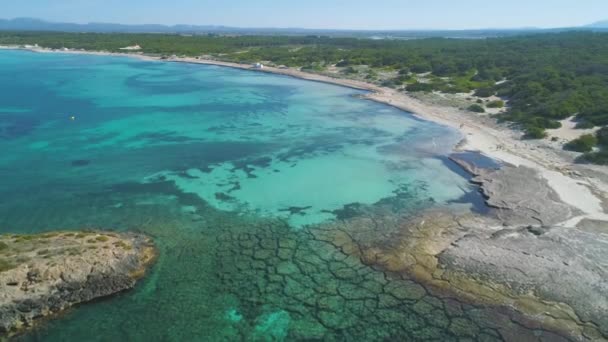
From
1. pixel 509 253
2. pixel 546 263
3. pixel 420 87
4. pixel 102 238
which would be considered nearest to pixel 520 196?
pixel 509 253

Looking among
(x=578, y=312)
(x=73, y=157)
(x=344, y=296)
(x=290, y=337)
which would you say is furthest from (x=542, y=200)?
(x=73, y=157)

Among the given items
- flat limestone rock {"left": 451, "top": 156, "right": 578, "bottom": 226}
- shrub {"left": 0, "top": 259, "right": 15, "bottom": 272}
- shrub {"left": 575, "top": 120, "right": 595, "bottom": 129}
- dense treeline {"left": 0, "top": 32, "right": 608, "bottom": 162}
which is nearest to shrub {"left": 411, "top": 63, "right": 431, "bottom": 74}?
dense treeline {"left": 0, "top": 32, "right": 608, "bottom": 162}

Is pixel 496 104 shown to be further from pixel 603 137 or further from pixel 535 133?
pixel 603 137

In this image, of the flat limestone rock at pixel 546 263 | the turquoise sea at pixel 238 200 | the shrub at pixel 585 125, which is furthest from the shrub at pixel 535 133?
the flat limestone rock at pixel 546 263

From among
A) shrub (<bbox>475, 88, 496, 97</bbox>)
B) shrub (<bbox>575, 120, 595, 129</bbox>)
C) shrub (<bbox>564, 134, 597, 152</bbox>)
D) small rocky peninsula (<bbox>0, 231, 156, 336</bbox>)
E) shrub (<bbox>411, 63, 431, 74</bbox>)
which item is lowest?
small rocky peninsula (<bbox>0, 231, 156, 336</bbox>)

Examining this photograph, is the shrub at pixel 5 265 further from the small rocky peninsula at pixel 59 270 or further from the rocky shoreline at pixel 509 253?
the rocky shoreline at pixel 509 253

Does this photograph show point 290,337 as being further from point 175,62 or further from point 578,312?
point 175,62

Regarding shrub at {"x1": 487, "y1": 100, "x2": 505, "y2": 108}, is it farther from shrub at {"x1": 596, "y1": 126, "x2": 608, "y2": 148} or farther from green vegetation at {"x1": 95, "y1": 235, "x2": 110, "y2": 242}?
green vegetation at {"x1": 95, "y1": 235, "x2": 110, "y2": 242}
